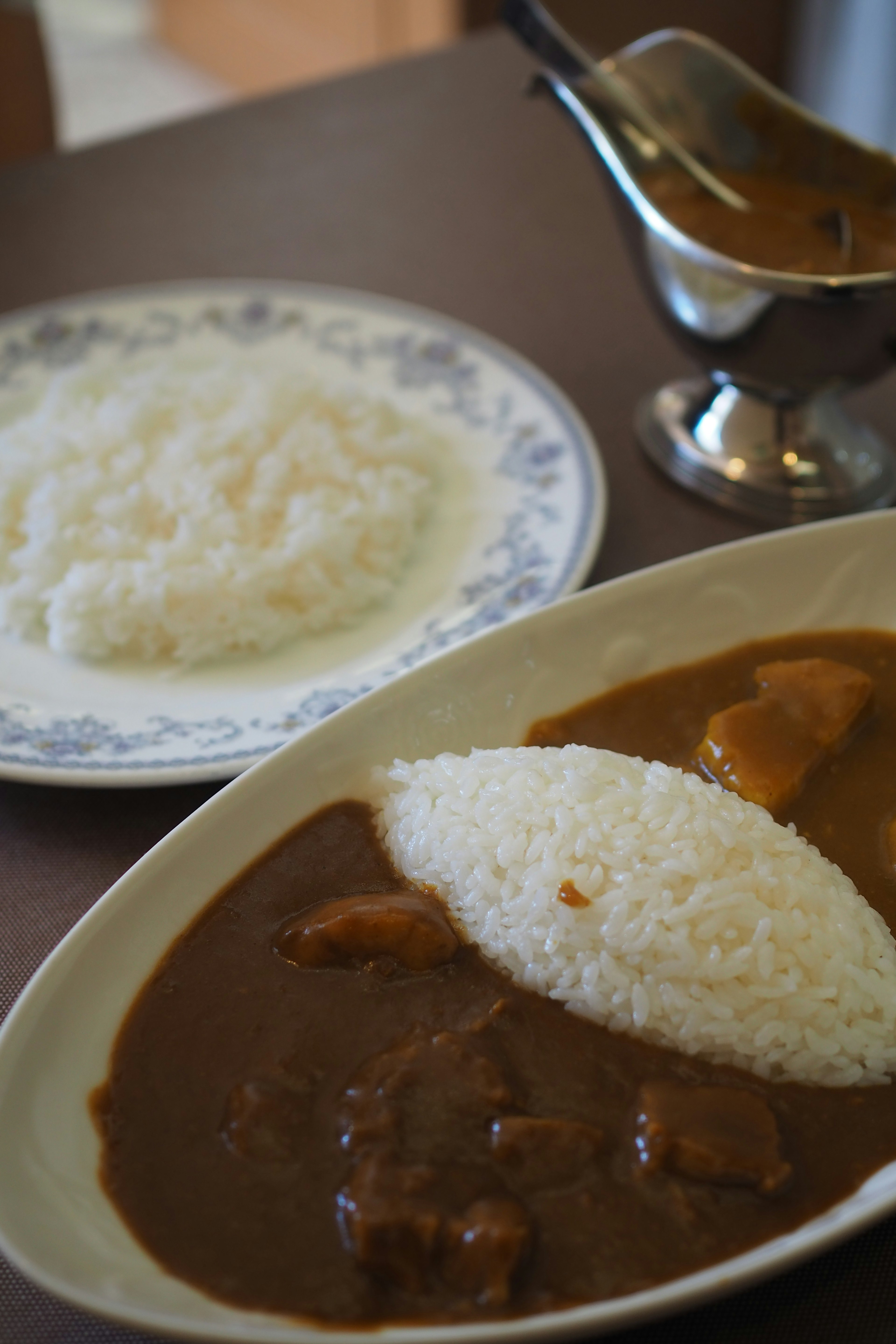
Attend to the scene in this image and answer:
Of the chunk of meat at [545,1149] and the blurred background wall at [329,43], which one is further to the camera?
the blurred background wall at [329,43]

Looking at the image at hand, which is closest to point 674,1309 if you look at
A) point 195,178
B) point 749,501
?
point 749,501

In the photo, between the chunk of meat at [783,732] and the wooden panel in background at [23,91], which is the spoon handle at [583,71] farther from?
the wooden panel in background at [23,91]

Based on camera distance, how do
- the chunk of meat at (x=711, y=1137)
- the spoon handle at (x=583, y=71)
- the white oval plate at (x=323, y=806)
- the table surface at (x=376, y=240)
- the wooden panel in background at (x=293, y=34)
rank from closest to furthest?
the white oval plate at (x=323, y=806)
the chunk of meat at (x=711, y=1137)
the table surface at (x=376, y=240)
the spoon handle at (x=583, y=71)
the wooden panel in background at (x=293, y=34)

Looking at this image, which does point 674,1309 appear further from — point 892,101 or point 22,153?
point 892,101

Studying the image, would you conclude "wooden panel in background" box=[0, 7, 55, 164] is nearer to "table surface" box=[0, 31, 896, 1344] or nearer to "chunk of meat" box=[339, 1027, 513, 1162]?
"table surface" box=[0, 31, 896, 1344]

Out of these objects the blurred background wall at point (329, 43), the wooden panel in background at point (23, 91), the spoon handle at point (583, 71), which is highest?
the spoon handle at point (583, 71)

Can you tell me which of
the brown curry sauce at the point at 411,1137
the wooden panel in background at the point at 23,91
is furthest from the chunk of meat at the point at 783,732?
the wooden panel in background at the point at 23,91

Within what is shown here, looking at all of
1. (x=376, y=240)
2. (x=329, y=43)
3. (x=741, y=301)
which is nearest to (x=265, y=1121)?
(x=741, y=301)
